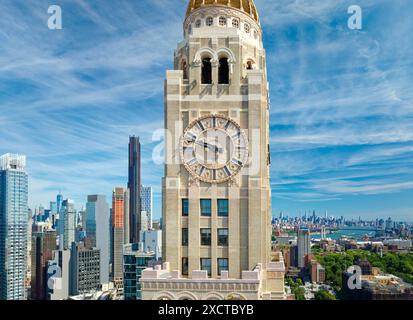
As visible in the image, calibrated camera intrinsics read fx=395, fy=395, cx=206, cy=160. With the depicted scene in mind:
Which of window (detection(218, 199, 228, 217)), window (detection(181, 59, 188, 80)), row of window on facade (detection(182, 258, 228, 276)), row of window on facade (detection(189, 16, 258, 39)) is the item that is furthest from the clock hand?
row of window on facade (detection(189, 16, 258, 39))

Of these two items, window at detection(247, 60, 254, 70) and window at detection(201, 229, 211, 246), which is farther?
window at detection(247, 60, 254, 70)

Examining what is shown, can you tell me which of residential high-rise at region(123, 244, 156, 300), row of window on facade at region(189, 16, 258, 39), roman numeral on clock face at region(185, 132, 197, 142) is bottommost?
residential high-rise at region(123, 244, 156, 300)

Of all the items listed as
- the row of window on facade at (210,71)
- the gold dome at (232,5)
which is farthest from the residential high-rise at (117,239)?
the gold dome at (232,5)

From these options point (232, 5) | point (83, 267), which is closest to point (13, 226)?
point (232, 5)

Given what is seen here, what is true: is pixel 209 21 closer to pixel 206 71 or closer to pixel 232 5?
pixel 232 5

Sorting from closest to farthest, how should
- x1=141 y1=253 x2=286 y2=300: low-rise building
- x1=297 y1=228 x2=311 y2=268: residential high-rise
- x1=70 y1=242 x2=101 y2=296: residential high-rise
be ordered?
x1=141 y1=253 x2=286 y2=300: low-rise building, x1=70 y1=242 x2=101 y2=296: residential high-rise, x1=297 y1=228 x2=311 y2=268: residential high-rise

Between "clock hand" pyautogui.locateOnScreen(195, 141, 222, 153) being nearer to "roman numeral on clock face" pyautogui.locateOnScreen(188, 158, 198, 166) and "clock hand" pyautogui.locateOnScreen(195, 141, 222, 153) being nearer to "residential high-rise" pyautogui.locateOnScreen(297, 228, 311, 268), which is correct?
"roman numeral on clock face" pyautogui.locateOnScreen(188, 158, 198, 166)
